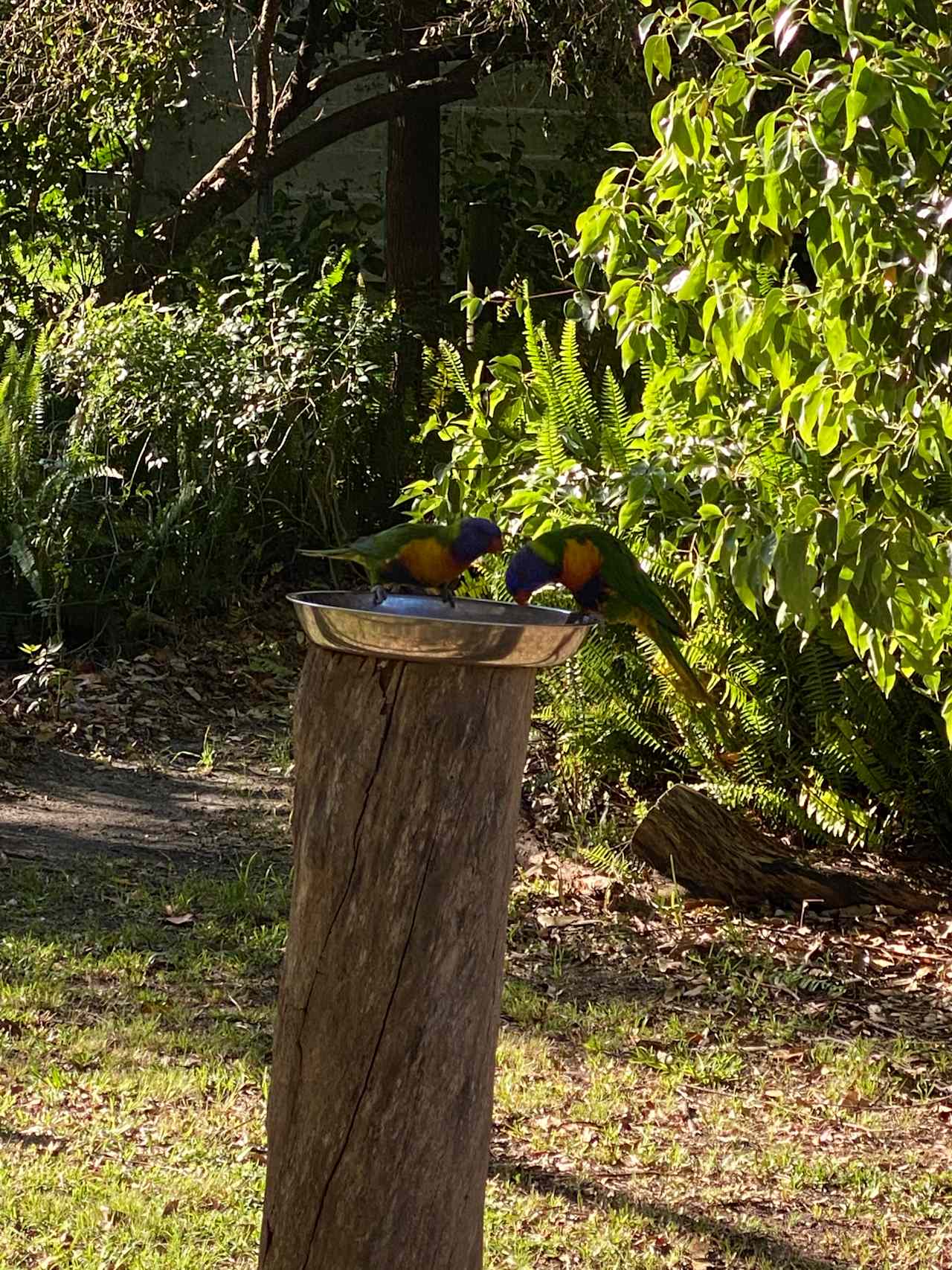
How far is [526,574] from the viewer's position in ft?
11.5

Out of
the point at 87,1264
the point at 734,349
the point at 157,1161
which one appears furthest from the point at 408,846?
the point at 157,1161

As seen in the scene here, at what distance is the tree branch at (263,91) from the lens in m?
8.32

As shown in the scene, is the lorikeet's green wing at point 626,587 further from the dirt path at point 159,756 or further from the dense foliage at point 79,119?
the dense foliage at point 79,119

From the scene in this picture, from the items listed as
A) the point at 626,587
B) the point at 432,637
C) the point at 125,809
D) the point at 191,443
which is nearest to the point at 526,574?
the point at 626,587

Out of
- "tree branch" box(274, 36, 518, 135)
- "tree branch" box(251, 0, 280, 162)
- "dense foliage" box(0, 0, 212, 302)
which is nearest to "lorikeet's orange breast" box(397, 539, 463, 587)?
"dense foliage" box(0, 0, 212, 302)

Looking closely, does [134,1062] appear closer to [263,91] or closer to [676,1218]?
[676,1218]

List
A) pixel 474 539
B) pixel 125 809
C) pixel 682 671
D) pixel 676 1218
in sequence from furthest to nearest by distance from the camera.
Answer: pixel 125 809 < pixel 682 671 < pixel 676 1218 < pixel 474 539

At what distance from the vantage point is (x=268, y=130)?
8875 millimetres

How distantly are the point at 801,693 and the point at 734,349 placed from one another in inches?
105

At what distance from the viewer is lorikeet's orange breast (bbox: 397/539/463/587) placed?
3.01m

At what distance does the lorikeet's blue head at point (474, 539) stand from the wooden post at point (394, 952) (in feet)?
3.15

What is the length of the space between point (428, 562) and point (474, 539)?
0.46 ft

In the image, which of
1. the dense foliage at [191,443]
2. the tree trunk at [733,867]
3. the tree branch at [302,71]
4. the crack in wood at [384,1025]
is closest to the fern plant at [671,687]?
the tree trunk at [733,867]

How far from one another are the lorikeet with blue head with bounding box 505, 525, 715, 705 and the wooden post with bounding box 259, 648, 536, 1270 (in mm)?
1542
